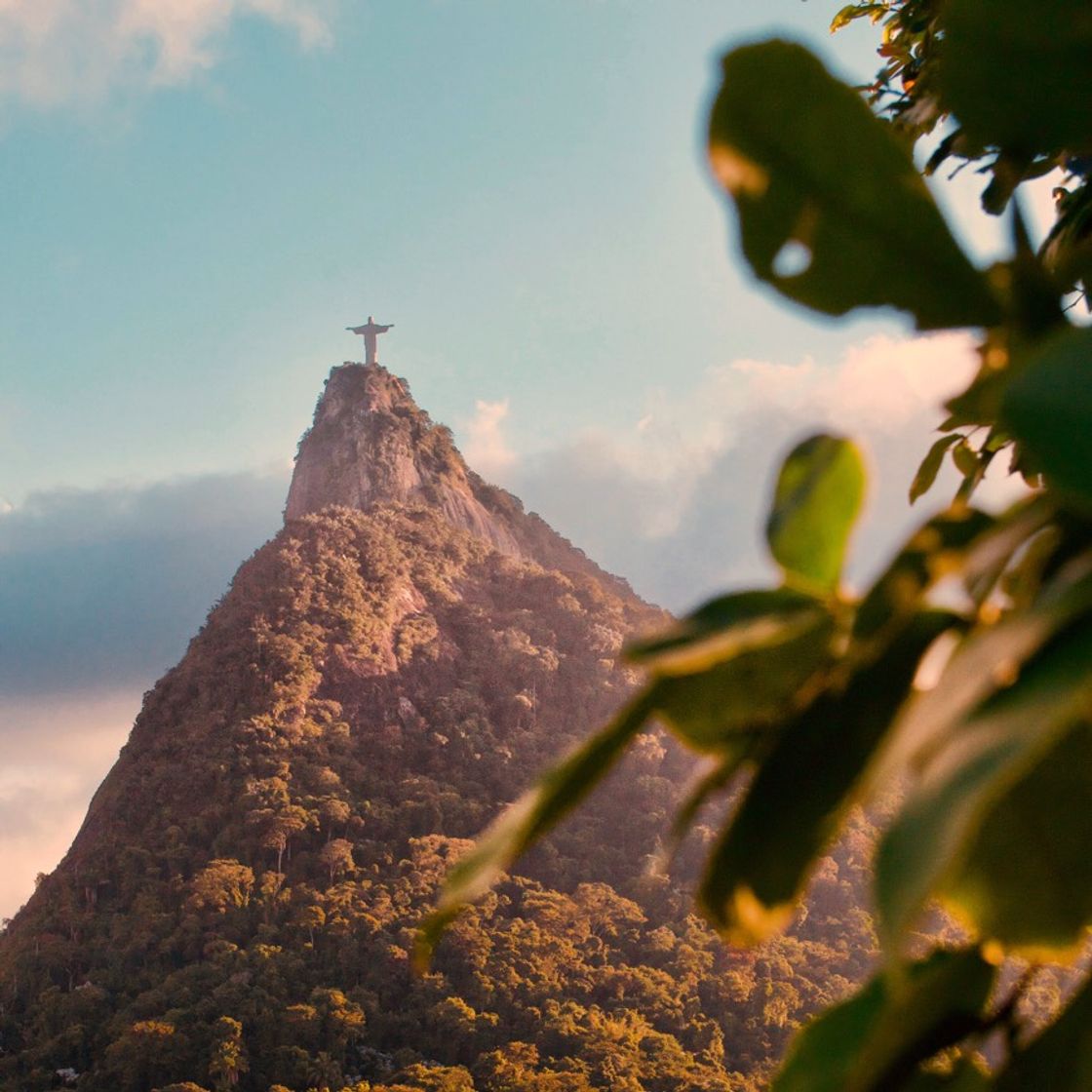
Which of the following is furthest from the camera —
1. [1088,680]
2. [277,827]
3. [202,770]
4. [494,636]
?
[494,636]

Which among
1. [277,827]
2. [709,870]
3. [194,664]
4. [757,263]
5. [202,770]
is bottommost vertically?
[709,870]

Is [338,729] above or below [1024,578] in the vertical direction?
above

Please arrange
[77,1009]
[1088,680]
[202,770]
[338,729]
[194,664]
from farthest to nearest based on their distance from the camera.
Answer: [194,664] → [338,729] → [202,770] → [77,1009] → [1088,680]

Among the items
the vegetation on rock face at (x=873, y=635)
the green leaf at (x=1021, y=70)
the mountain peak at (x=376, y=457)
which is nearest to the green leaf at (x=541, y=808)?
the vegetation on rock face at (x=873, y=635)

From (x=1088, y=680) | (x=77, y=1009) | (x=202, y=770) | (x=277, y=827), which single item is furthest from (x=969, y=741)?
(x=202, y=770)

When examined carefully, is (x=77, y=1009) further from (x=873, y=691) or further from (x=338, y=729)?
(x=873, y=691)

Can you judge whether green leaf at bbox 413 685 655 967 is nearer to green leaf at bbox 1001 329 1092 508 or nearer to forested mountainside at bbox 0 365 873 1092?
green leaf at bbox 1001 329 1092 508

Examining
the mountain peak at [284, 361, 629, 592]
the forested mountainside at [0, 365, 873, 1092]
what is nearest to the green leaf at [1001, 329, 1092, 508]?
the forested mountainside at [0, 365, 873, 1092]
